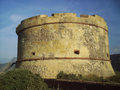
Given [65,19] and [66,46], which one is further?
[65,19]

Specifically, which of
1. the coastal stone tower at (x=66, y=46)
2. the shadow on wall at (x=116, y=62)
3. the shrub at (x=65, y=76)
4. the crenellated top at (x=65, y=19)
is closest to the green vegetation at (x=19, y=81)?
the shrub at (x=65, y=76)

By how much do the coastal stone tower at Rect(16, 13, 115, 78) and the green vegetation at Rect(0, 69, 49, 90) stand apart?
6.10 ft

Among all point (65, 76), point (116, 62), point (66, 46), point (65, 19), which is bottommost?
point (65, 76)

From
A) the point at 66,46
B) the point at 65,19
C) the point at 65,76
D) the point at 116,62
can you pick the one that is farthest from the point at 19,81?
the point at 116,62

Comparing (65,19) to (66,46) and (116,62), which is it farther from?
(116,62)

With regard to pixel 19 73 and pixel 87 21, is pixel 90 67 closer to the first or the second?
pixel 87 21

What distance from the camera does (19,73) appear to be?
23.7 ft

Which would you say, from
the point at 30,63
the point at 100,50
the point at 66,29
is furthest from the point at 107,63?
the point at 30,63

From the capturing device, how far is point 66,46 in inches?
365

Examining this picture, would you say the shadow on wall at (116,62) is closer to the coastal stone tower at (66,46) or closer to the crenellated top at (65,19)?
the coastal stone tower at (66,46)

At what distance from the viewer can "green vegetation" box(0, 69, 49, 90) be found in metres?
6.30

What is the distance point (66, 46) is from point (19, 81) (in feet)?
12.9

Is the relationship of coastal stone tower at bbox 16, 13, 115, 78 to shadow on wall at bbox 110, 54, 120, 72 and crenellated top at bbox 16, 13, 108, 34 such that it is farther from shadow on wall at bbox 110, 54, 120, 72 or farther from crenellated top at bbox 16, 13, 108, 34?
shadow on wall at bbox 110, 54, 120, 72

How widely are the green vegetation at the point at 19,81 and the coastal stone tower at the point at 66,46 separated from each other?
1.86 m
